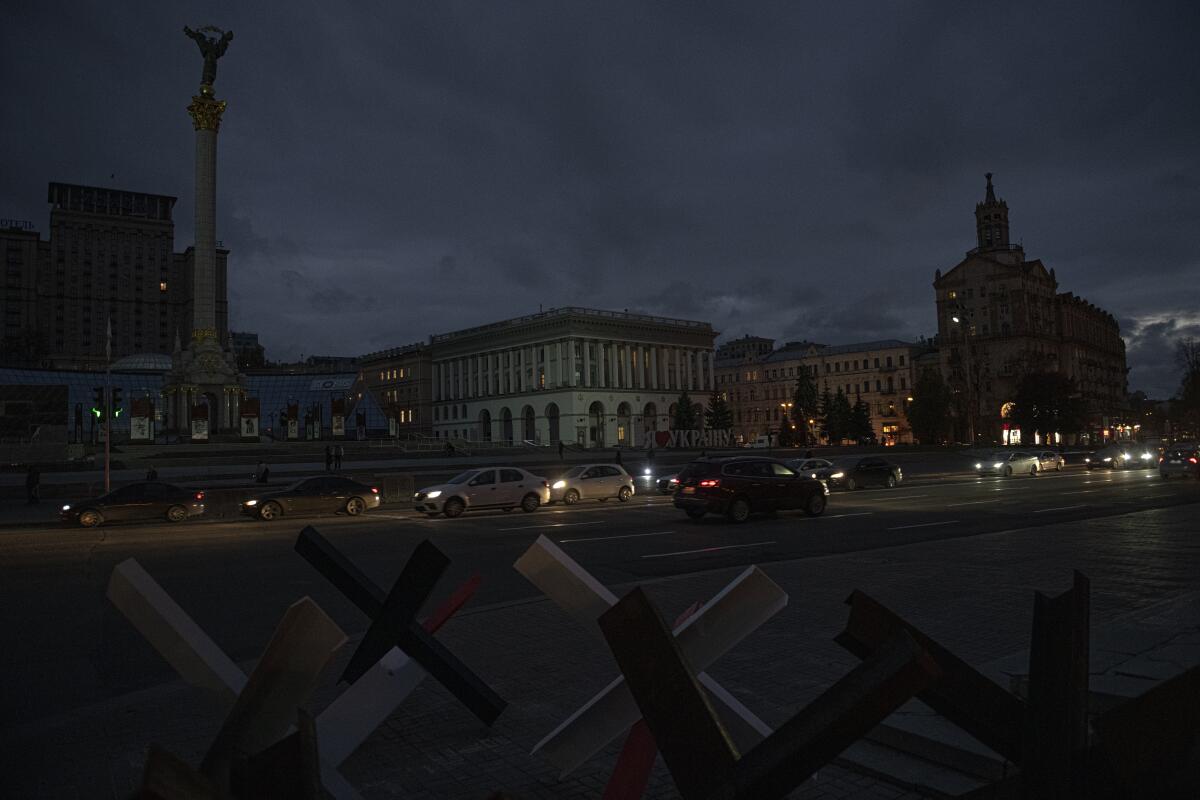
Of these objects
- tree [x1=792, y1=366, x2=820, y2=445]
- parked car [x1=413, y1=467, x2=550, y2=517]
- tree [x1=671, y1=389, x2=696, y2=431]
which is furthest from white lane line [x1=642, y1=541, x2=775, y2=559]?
tree [x1=671, y1=389, x2=696, y2=431]

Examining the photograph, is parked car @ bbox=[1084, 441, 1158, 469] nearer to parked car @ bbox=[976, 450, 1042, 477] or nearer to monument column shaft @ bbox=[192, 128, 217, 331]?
parked car @ bbox=[976, 450, 1042, 477]

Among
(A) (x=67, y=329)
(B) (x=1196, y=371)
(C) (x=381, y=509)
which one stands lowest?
(C) (x=381, y=509)

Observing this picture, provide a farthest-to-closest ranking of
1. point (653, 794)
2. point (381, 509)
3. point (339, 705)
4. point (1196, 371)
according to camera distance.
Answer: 1. point (1196, 371)
2. point (381, 509)
3. point (653, 794)
4. point (339, 705)

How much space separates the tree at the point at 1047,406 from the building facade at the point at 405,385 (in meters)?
87.6

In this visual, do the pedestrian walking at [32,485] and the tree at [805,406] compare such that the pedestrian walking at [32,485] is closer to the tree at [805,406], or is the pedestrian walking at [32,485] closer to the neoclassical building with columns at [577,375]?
the tree at [805,406]

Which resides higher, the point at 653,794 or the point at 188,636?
the point at 188,636

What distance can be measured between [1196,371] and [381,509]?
75606mm

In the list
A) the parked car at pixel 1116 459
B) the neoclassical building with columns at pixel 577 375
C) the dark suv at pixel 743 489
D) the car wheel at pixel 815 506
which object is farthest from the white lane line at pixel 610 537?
the neoclassical building with columns at pixel 577 375

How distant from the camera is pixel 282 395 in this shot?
108375mm

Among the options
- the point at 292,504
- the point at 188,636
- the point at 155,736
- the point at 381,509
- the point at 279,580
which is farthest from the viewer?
the point at 381,509

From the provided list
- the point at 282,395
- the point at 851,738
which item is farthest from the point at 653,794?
the point at 282,395

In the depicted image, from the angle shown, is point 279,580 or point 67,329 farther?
point 67,329

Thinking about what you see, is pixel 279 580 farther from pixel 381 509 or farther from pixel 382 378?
pixel 382 378

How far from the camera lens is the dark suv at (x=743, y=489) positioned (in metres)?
21.3
